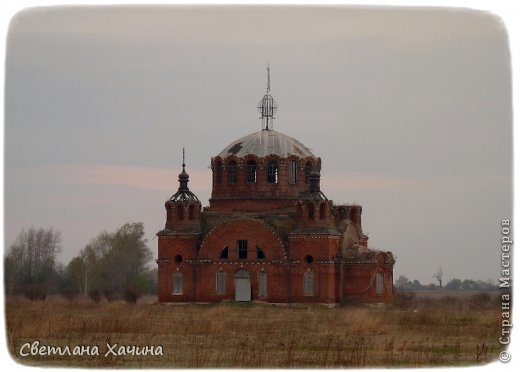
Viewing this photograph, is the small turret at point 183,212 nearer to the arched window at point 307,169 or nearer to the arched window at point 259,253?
the arched window at point 259,253

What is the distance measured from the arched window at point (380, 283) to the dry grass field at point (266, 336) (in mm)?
9127

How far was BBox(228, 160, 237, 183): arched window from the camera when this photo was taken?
169 ft

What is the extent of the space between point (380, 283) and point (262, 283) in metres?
4.17

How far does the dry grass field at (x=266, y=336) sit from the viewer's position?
23328 millimetres

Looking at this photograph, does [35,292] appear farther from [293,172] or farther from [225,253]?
[293,172]

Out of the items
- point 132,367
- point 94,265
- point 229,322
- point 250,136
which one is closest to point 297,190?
point 250,136

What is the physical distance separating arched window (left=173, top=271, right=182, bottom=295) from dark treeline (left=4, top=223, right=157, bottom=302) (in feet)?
6.73

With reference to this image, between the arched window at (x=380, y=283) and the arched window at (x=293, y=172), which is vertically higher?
the arched window at (x=293, y=172)

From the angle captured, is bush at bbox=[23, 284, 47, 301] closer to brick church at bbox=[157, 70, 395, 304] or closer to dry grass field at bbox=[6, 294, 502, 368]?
brick church at bbox=[157, 70, 395, 304]

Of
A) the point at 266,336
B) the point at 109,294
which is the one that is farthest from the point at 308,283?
the point at 266,336

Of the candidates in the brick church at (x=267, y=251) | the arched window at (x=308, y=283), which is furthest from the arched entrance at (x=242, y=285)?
the arched window at (x=308, y=283)

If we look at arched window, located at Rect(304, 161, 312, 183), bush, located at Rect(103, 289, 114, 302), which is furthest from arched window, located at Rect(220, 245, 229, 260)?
bush, located at Rect(103, 289, 114, 302)

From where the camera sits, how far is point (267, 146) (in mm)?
51562

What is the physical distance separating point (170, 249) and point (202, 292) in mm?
2013
